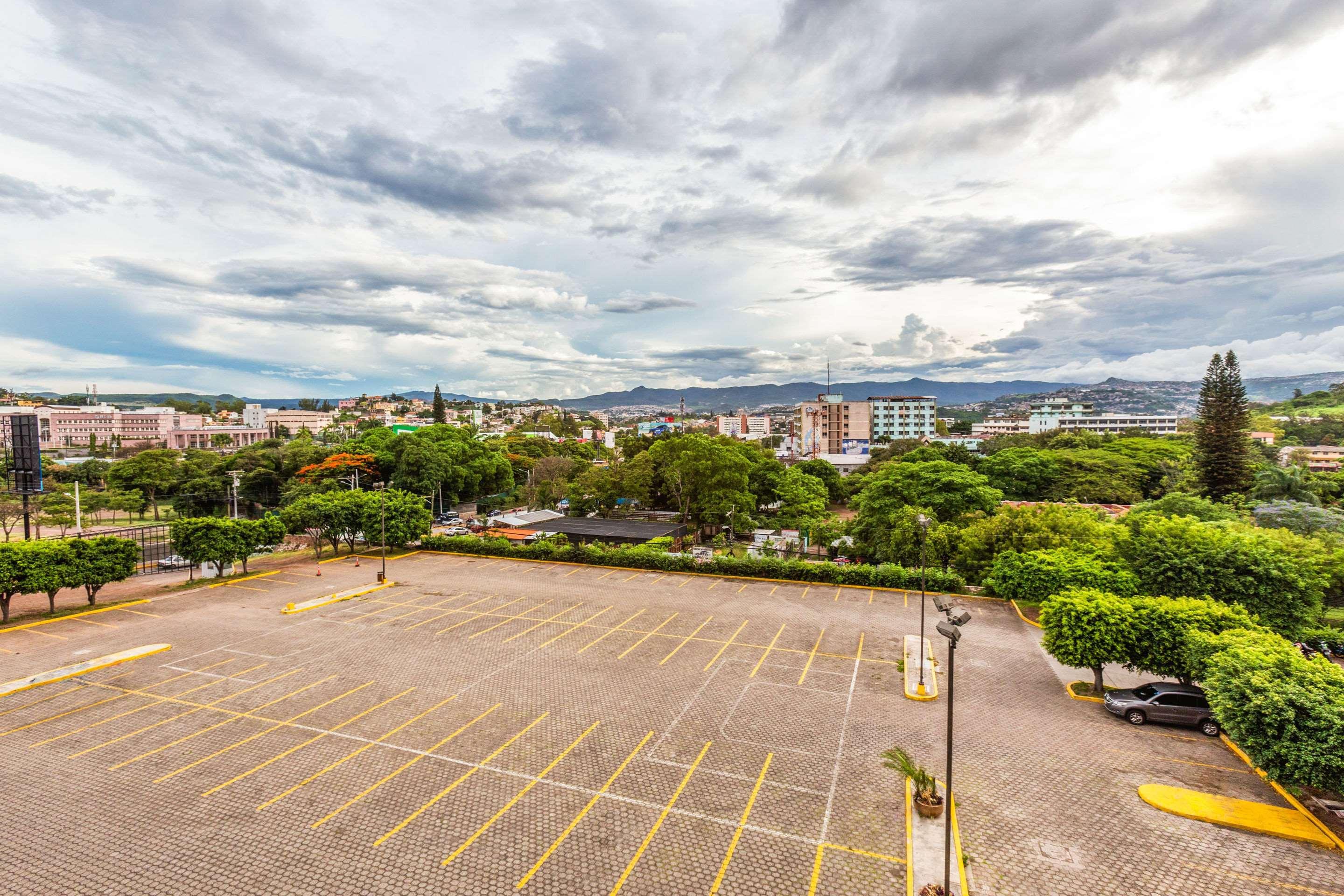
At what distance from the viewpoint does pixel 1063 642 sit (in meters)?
15.6

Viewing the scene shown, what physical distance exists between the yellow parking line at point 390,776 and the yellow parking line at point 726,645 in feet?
20.9

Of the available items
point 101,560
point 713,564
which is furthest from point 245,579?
point 713,564

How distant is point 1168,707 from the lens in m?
14.4

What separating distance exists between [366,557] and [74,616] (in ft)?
41.9

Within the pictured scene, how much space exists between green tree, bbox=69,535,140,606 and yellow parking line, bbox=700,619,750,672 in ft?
79.4

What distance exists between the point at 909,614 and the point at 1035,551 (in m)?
5.23

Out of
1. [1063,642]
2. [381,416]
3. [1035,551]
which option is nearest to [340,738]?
[1063,642]

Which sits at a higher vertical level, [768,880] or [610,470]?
[610,470]

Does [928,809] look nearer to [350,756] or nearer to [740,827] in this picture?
[740,827]

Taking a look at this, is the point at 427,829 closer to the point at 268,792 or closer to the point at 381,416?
the point at 268,792

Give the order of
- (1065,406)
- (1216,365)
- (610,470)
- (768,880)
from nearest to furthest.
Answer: (768,880) < (1216,365) < (610,470) < (1065,406)

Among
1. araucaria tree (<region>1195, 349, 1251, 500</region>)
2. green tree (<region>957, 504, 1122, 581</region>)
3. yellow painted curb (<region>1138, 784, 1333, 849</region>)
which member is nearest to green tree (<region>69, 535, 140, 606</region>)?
yellow painted curb (<region>1138, 784, 1333, 849</region>)

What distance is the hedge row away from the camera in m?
27.1

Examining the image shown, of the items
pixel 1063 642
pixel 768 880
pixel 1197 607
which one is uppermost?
pixel 1197 607
